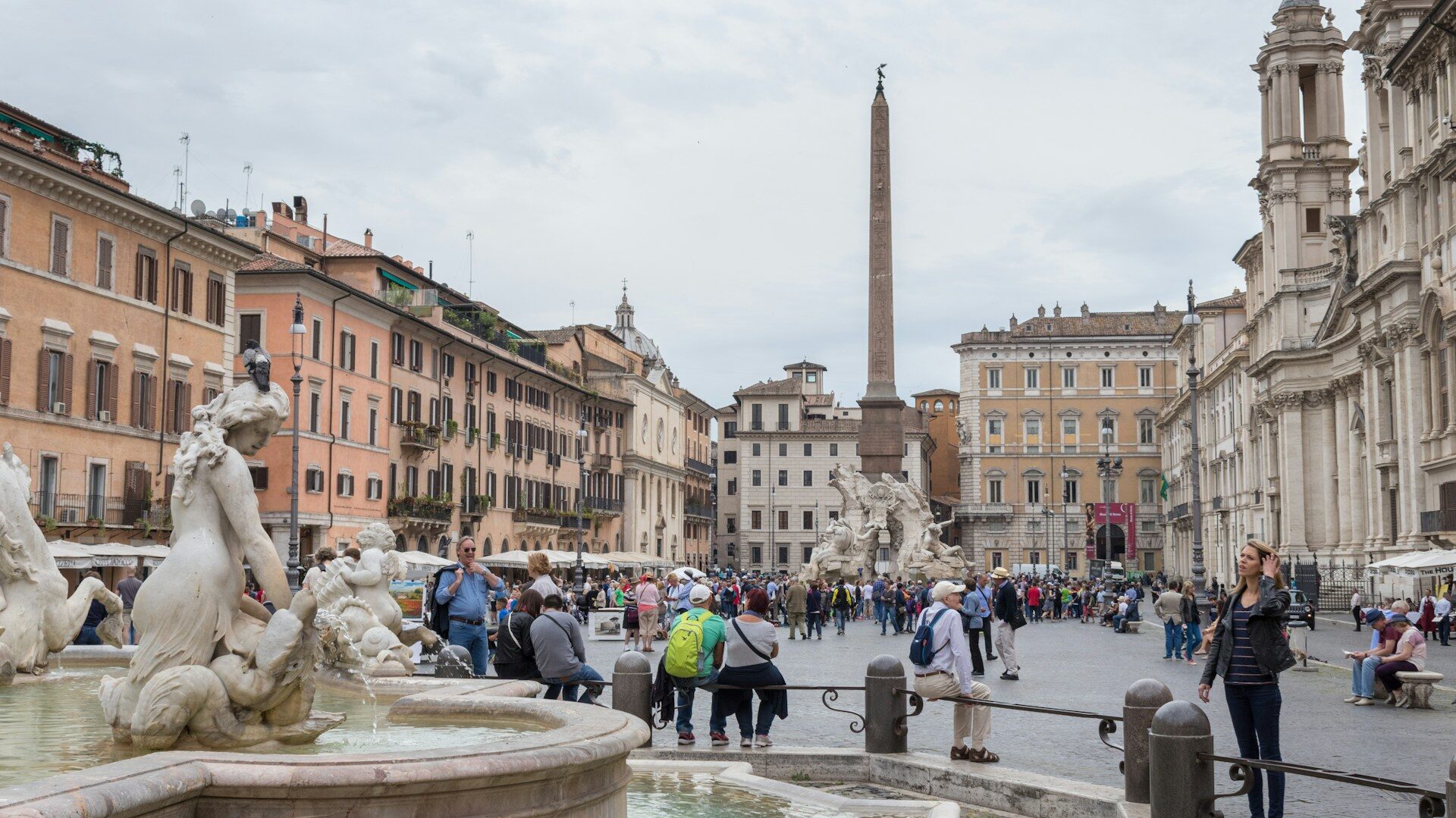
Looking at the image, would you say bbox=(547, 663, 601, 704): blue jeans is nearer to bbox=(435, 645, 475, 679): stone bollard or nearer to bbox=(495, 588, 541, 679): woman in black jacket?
bbox=(495, 588, 541, 679): woman in black jacket

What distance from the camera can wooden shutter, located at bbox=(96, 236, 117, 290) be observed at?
31.6m

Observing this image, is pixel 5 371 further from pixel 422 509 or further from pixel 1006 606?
pixel 1006 606

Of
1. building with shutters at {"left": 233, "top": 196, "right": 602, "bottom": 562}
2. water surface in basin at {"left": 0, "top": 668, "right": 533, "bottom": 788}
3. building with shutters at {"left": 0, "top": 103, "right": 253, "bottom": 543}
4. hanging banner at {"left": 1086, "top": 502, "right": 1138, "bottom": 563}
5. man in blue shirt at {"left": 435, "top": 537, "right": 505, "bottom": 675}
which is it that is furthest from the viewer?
hanging banner at {"left": 1086, "top": 502, "right": 1138, "bottom": 563}

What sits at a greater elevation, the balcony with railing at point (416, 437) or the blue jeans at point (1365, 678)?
the balcony with railing at point (416, 437)

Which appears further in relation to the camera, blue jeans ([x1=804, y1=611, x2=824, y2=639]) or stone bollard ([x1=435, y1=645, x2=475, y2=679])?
blue jeans ([x1=804, y1=611, x2=824, y2=639])

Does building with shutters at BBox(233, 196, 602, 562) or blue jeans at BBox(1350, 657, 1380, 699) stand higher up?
building with shutters at BBox(233, 196, 602, 562)

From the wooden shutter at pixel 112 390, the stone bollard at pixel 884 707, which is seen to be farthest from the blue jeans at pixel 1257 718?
the wooden shutter at pixel 112 390

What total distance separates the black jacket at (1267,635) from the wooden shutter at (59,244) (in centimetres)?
2823

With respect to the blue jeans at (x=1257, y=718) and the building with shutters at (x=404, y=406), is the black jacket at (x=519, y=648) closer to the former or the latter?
the blue jeans at (x=1257, y=718)

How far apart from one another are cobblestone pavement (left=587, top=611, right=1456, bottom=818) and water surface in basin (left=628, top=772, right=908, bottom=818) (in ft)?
6.97

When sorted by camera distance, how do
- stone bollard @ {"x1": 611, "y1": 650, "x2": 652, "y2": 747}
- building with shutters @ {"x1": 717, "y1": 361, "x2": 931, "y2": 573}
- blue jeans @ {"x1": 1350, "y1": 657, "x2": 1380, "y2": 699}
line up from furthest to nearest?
1. building with shutters @ {"x1": 717, "y1": 361, "x2": 931, "y2": 573}
2. blue jeans @ {"x1": 1350, "y1": 657, "x2": 1380, "y2": 699}
3. stone bollard @ {"x1": 611, "y1": 650, "x2": 652, "y2": 747}

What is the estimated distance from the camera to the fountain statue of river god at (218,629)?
5.07 m

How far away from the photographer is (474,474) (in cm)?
5372

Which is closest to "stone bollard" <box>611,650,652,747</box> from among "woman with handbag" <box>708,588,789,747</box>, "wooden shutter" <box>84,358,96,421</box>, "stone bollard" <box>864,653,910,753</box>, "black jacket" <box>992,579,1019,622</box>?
"woman with handbag" <box>708,588,789,747</box>
